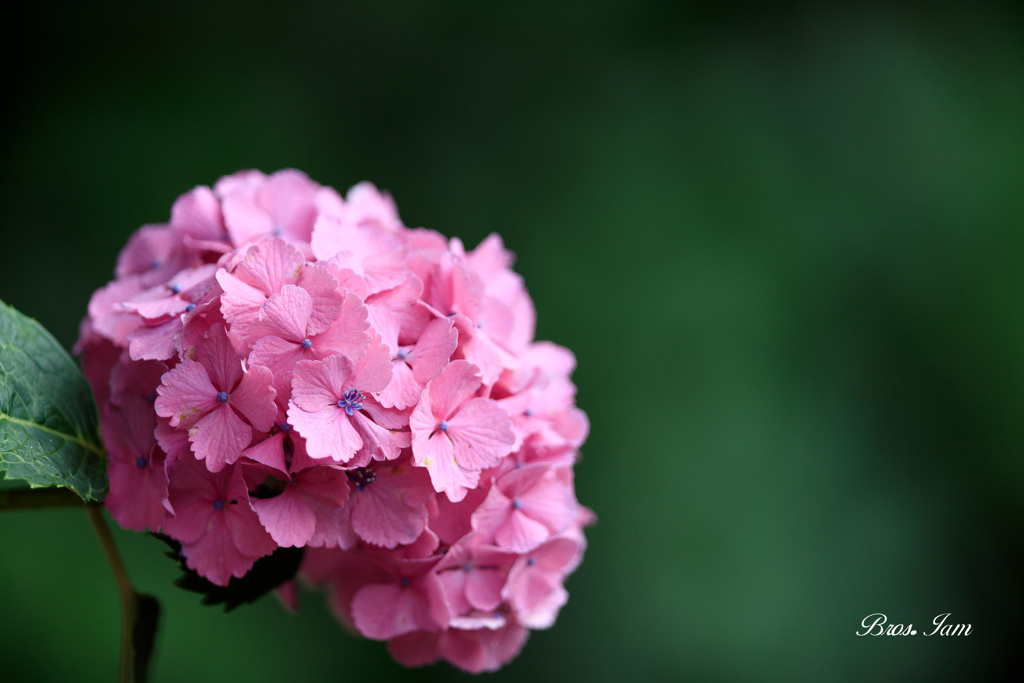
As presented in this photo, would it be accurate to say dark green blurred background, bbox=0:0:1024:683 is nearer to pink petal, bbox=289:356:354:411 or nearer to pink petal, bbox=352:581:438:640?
pink petal, bbox=352:581:438:640

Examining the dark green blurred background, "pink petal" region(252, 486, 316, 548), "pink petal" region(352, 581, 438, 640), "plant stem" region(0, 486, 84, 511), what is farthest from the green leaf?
the dark green blurred background

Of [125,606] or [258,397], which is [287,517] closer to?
[258,397]

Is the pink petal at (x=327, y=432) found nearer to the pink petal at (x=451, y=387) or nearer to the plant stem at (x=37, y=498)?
the pink petal at (x=451, y=387)

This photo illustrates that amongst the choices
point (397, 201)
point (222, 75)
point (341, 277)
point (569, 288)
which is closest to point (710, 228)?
point (569, 288)

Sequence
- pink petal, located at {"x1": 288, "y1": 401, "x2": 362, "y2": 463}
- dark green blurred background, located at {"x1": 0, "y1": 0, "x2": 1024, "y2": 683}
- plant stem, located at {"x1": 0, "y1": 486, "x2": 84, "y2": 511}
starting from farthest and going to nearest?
dark green blurred background, located at {"x1": 0, "y1": 0, "x2": 1024, "y2": 683}, plant stem, located at {"x1": 0, "y1": 486, "x2": 84, "y2": 511}, pink petal, located at {"x1": 288, "y1": 401, "x2": 362, "y2": 463}

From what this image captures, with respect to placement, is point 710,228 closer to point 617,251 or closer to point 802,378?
point 617,251

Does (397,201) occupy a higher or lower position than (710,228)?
lower

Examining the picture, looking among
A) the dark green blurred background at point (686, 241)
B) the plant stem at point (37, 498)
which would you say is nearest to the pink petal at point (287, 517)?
the plant stem at point (37, 498)
